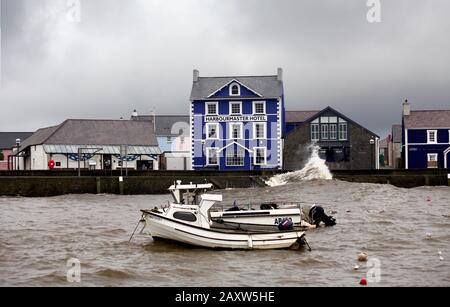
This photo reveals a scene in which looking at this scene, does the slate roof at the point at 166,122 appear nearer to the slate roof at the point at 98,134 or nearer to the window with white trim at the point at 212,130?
the slate roof at the point at 98,134

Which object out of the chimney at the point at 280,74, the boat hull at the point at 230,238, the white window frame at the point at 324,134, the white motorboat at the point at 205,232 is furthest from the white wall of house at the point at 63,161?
the boat hull at the point at 230,238

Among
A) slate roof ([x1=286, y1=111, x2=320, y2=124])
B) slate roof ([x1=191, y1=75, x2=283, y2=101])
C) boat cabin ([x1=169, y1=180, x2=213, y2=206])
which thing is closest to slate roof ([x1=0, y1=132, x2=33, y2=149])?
slate roof ([x1=286, y1=111, x2=320, y2=124])

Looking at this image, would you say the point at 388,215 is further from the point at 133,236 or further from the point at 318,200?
the point at 133,236

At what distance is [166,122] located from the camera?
95188 mm

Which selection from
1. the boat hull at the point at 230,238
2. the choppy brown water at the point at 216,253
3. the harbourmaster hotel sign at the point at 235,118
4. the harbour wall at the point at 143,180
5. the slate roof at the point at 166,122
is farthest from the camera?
the slate roof at the point at 166,122

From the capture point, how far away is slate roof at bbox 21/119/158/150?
62312 millimetres

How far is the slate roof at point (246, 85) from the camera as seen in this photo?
63.3m

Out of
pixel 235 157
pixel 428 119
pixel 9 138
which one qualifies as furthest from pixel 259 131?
pixel 9 138

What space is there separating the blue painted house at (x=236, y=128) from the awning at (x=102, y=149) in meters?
4.32

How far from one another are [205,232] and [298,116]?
191 feet

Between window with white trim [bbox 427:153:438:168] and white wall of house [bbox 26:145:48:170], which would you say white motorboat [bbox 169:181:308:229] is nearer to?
white wall of house [bbox 26:145:48:170]

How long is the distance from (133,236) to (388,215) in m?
12.0

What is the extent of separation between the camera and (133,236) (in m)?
23.1
